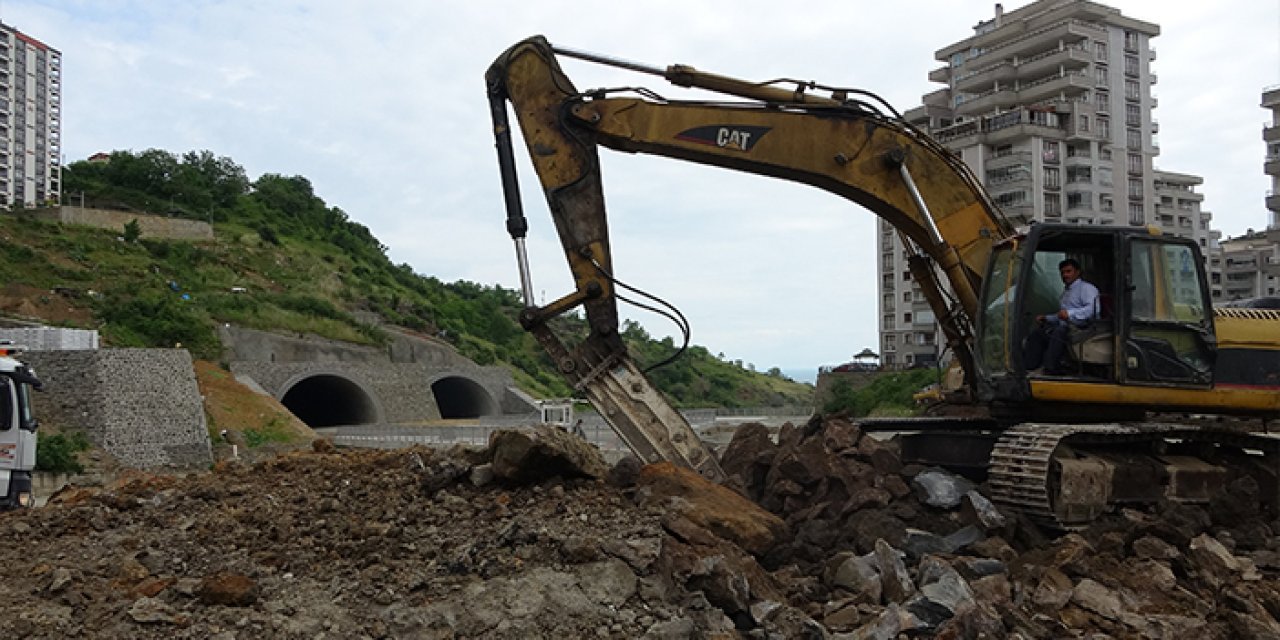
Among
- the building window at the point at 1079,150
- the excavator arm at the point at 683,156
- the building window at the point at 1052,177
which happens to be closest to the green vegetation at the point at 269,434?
the excavator arm at the point at 683,156

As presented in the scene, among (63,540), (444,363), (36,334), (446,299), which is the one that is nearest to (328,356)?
(444,363)

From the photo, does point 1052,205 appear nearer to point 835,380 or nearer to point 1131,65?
point 1131,65

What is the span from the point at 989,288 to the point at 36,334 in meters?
25.9

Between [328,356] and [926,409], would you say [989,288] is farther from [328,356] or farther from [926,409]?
[328,356]

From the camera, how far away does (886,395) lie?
44.6 m

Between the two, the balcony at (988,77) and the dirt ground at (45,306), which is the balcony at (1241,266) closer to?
the balcony at (988,77)

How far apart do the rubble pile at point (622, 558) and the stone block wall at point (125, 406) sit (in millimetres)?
16576

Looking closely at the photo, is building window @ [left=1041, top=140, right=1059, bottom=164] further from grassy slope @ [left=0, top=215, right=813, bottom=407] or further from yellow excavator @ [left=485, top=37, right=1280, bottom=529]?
yellow excavator @ [left=485, top=37, right=1280, bottom=529]

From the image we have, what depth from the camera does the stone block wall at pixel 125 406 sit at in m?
24.3

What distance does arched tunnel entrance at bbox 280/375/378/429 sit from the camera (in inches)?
1690

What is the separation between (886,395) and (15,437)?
122ft

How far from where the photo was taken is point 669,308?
353 inches

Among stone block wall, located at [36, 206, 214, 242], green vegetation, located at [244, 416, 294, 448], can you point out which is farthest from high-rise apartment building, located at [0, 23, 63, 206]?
green vegetation, located at [244, 416, 294, 448]

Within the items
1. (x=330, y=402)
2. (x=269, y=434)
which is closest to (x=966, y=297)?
(x=269, y=434)
